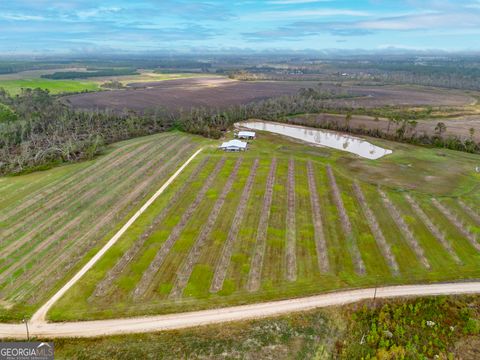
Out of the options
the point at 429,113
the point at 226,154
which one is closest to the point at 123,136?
the point at 226,154

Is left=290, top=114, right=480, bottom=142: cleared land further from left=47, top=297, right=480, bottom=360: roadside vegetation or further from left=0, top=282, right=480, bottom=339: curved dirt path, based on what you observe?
left=47, top=297, right=480, bottom=360: roadside vegetation

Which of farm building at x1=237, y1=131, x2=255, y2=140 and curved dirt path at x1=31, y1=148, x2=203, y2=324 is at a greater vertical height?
farm building at x1=237, y1=131, x2=255, y2=140

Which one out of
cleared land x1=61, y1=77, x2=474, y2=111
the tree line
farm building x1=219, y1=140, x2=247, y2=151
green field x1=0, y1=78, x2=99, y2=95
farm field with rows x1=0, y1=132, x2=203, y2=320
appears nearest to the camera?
farm field with rows x1=0, y1=132, x2=203, y2=320

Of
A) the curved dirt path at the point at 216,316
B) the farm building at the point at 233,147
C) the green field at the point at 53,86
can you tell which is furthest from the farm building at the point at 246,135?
the green field at the point at 53,86

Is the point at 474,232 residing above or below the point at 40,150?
below

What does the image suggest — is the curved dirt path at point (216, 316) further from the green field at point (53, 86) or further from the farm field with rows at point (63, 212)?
the green field at point (53, 86)

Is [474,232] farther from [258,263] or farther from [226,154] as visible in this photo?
[226,154]

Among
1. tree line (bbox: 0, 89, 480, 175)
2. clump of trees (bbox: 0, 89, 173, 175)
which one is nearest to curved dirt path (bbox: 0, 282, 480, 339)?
tree line (bbox: 0, 89, 480, 175)
